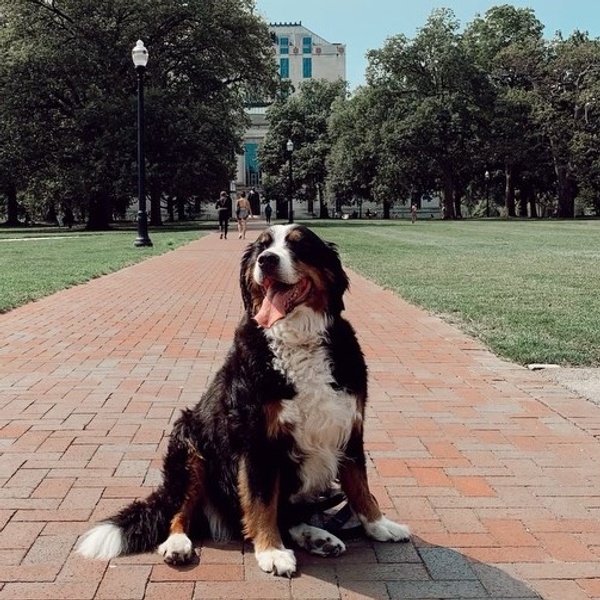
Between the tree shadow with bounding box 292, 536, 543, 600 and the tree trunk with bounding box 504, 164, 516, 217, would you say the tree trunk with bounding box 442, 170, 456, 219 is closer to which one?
the tree trunk with bounding box 504, 164, 516, 217

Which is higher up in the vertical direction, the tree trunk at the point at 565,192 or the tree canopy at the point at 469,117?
the tree canopy at the point at 469,117

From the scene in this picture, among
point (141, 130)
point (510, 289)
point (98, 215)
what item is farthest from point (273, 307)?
point (98, 215)

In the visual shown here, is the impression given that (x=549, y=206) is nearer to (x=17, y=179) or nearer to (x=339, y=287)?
(x=17, y=179)

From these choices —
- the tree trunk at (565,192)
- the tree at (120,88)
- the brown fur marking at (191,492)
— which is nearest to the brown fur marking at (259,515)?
the brown fur marking at (191,492)

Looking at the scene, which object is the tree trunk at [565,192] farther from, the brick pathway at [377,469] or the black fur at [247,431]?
the black fur at [247,431]

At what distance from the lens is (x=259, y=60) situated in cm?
4553

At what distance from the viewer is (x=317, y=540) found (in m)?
3.20

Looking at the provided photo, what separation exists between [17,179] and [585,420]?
4198cm

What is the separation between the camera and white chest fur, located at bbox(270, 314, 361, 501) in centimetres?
306

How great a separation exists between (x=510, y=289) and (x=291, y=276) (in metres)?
10.5

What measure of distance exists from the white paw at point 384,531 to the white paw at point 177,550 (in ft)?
2.53

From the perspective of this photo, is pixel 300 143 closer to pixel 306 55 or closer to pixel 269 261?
pixel 306 55

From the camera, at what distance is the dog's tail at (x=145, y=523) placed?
3166 mm

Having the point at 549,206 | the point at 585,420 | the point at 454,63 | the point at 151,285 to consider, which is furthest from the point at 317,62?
the point at 585,420
